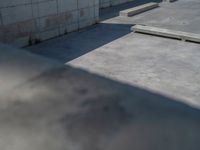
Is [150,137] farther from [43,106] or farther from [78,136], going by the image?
[43,106]

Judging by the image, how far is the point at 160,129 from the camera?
1254 mm

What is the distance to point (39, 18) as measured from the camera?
20.6 ft

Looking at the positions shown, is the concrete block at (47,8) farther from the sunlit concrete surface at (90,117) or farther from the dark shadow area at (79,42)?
the sunlit concrete surface at (90,117)

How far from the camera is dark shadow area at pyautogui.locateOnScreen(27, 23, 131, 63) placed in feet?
18.7

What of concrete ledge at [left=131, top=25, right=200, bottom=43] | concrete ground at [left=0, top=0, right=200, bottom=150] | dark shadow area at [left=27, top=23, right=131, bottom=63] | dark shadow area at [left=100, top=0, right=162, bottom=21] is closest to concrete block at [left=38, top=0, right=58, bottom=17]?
dark shadow area at [left=27, top=23, right=131, bottom=63]

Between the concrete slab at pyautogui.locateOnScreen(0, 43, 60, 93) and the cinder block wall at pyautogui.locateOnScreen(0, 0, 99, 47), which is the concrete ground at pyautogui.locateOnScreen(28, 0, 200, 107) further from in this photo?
the concrete slab at pyautogui.locateOnScreen(0, 43, 60, 93)

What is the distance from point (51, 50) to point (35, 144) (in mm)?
4893

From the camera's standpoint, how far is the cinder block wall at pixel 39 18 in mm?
5637

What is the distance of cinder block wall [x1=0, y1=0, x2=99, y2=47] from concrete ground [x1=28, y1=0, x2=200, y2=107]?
290 millimetres

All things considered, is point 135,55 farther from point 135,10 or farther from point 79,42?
point 135,10

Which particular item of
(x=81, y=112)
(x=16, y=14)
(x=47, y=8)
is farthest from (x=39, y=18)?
(x=81, y=112)

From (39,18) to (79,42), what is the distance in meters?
1.17

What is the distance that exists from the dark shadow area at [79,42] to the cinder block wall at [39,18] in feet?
0.82

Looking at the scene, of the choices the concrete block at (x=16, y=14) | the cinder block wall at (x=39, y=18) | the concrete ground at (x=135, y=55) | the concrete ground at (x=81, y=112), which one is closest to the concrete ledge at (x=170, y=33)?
the concrete ground at (x=135, y=55)
